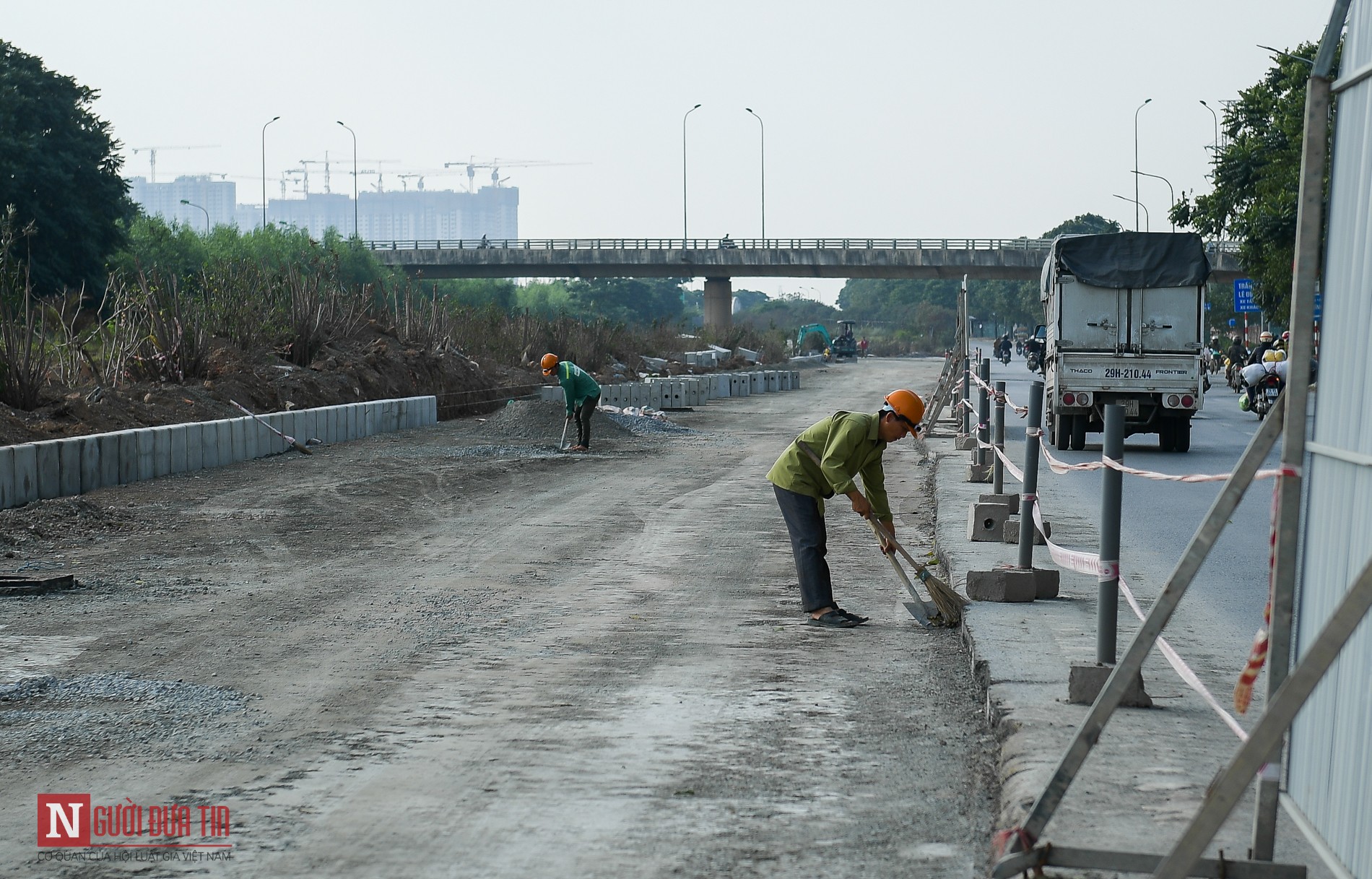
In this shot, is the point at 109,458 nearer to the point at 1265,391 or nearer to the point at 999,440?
the point at 999,440

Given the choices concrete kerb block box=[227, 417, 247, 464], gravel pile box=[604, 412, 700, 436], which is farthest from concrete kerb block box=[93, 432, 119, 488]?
gravel pile box=[604, 412, 700, 436]

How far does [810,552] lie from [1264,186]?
33550 millimetres

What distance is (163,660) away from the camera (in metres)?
7.11

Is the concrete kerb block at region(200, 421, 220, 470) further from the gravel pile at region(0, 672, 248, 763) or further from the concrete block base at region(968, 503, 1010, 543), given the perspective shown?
the gravel pile at region(0, 672, 248, 763)

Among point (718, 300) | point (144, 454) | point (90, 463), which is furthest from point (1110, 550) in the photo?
point (718, 300)

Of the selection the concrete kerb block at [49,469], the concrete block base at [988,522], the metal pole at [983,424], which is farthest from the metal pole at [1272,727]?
the concrete kerb block at [49,469]

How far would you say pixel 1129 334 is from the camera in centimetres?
2097

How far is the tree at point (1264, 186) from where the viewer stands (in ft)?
116

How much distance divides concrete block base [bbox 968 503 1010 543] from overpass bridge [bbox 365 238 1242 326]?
6861 centimetres

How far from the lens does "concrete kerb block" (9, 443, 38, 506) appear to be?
42.0ft

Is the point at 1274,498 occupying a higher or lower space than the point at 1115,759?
higher

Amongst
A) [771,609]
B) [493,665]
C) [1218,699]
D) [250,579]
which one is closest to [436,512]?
[250,579]

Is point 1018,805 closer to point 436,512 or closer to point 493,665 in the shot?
point 493,665

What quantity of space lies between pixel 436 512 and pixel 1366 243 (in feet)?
36.1
